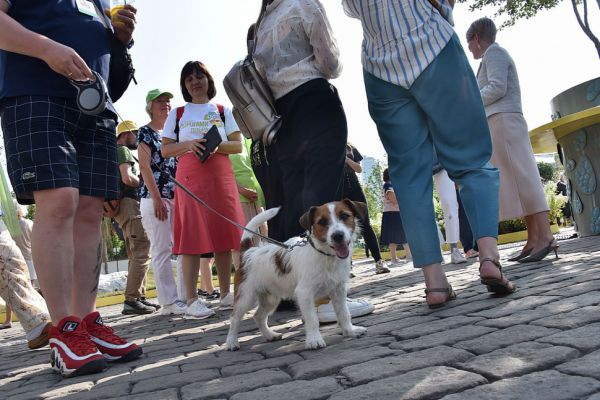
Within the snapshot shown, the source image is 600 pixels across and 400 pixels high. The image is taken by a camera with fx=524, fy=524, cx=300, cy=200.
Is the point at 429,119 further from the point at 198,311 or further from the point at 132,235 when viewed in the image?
the point at 132,235

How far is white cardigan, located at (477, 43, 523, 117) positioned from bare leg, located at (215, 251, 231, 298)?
3055mm

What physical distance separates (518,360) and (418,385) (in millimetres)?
411

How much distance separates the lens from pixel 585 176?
309 inches

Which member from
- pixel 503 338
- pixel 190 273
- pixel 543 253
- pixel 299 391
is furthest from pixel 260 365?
pixel 543 253

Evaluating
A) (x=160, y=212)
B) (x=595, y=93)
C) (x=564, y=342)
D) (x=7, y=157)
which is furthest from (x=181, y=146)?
(x=595, y=93)

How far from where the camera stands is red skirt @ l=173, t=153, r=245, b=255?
5438mm

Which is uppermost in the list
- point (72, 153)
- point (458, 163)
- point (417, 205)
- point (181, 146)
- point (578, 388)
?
point (181, 146)

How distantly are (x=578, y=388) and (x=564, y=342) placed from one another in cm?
52

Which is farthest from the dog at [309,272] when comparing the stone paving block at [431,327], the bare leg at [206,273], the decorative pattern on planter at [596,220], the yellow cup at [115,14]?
the decorative pattern on planter at [596,220]

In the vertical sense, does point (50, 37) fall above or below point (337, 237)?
above

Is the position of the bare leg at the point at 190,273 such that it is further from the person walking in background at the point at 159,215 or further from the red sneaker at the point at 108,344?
the red sneaker at the point at 108,344

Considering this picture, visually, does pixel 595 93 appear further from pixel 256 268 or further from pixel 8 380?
pixel 8 380

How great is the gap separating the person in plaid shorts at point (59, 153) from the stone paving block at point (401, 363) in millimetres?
1598

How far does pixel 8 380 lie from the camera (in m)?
3.26
